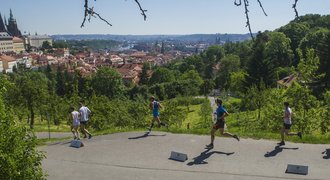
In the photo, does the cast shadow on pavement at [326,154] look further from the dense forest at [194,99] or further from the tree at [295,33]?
the tree at [295,33]

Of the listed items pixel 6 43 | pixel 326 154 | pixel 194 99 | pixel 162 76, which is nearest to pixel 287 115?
pixel 326 154

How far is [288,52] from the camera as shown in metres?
67.6

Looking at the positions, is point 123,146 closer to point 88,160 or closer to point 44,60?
point 88,160

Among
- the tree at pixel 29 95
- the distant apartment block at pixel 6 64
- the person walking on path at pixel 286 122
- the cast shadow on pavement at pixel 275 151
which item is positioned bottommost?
the distant apartment block at pixel 6 64

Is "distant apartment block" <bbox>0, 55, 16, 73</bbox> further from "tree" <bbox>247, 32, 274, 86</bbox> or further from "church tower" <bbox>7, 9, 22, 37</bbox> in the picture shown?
"tree" <bbox>247, 32, 274, 86</bbox>

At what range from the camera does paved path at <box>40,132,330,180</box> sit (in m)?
11.3

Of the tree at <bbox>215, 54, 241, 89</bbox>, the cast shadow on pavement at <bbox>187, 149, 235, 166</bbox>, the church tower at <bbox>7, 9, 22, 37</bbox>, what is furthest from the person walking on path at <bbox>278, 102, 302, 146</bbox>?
the church tower at <bbox>7, 9, 22, 37</bbox>

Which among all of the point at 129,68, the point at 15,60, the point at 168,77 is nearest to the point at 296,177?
the point at 168,77

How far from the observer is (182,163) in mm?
12305

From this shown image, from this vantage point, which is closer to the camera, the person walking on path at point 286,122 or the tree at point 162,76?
the person walking on path at point 286,122

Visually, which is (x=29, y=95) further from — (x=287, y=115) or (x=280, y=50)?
(x=280, y=50)

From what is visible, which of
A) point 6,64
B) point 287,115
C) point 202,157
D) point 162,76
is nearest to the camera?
point 202,157

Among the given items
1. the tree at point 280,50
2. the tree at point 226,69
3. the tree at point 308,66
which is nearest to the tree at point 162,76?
the tree at point 226,69

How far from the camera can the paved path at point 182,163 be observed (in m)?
11.3
